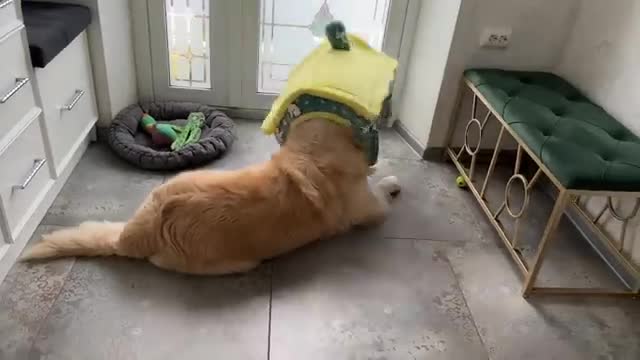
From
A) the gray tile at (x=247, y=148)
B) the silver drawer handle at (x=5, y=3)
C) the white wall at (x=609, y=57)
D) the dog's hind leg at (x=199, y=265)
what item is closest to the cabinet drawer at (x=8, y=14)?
the silver drawer handle at (x=5, y=3)

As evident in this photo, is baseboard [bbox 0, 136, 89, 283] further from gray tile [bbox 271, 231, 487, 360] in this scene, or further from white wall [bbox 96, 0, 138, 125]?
gray tile [bbox 271, 231, 487, 360]

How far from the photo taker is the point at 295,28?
2518 mm

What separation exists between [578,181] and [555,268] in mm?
501

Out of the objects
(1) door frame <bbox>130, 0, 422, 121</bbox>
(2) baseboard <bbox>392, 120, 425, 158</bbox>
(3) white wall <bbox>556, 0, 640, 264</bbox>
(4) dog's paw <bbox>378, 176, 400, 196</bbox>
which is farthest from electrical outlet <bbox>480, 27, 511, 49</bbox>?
(4) dog's paw <bbox>378, 176, 400, 196</bbox>

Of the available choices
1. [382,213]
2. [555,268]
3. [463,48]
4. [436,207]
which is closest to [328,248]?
[382,213]

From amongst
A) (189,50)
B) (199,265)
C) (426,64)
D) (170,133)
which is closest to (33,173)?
(199,265)

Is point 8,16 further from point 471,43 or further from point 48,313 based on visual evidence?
point 471,43

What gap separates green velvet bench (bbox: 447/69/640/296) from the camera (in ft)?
5.23

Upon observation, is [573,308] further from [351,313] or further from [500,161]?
[500,161]

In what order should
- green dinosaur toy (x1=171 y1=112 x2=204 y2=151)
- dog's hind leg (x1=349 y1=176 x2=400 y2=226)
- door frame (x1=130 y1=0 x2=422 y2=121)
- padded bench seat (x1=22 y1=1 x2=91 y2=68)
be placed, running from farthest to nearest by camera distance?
door frame (x1=130 y1=0 x2=422 y2=121)
green dinosaur toy (x1=171 y1=112 x2=204 y2=151)
dog's hind leg (x1=349 y1=176 x2=400 y2=226)
padded bench seat (x1=22 y1=1 x2=91 y2=68)

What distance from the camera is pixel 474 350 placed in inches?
63.6

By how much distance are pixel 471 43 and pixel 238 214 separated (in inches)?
47.2

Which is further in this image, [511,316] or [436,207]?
[436,207]

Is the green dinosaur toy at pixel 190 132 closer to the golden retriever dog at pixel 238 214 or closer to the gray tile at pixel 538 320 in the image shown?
the golden retriever dog at pixel 238 214
